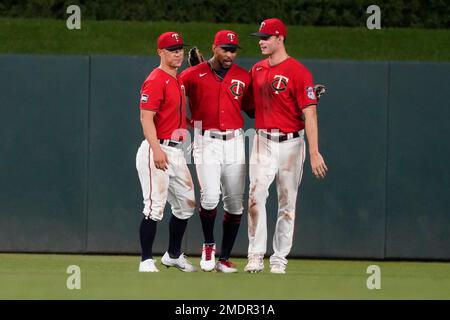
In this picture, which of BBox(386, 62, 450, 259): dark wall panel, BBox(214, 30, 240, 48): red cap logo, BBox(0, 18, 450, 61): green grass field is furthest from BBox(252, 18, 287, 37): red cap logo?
BBox(0, 18, 450, 61): green grass field

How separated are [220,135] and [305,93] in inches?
29.2

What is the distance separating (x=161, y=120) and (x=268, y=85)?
871 mm

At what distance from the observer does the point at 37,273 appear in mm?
9086

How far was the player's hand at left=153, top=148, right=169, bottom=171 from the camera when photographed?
29.1 feet

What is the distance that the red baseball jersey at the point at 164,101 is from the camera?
901cm

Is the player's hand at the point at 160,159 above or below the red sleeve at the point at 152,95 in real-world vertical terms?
below

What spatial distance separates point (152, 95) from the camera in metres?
9.00

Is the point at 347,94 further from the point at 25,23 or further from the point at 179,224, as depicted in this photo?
the point at 25,23

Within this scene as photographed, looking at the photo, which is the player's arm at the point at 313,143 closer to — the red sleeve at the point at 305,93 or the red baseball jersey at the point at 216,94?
the red sleeve at the point at 305,93

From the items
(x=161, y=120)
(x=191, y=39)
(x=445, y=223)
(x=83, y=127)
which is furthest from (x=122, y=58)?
(x=445, y=223)

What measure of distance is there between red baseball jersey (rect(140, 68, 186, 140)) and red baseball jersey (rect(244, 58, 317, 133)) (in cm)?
62

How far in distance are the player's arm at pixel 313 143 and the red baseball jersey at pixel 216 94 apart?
575mm

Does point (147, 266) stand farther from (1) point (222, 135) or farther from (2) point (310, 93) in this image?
(2) point (310, 93)

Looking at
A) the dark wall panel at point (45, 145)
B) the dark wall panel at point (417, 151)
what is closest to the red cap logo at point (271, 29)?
the dark wall panel at point (417, 151)
